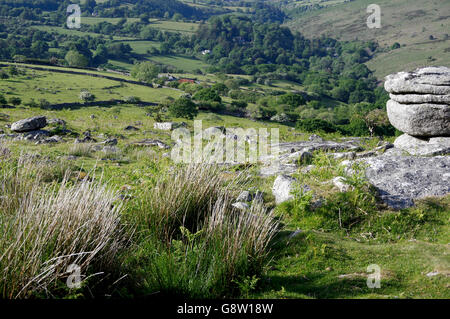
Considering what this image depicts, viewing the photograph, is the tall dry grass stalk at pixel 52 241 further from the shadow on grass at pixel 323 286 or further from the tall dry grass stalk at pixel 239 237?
the shadow on grass at pixel 323 286

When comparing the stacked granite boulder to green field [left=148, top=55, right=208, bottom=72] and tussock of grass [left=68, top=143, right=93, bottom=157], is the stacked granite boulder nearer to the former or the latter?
tussock of grass [left=68, top=143, right=93, bottom=157]

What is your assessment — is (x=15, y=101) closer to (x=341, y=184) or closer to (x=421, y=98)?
(x=421, y=98)

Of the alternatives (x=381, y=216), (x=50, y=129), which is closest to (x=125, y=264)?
(x=381, y=216)

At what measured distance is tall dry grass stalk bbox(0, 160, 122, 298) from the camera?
4102 millimetres

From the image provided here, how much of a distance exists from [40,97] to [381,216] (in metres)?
68.6

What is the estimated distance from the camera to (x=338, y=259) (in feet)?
20.6

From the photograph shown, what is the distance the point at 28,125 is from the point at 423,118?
20430 millimetres

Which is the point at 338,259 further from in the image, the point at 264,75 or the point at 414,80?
the point at 264,75

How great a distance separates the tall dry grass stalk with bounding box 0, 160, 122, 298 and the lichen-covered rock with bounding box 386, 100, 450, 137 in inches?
560

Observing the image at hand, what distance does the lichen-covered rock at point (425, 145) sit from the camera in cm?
1270

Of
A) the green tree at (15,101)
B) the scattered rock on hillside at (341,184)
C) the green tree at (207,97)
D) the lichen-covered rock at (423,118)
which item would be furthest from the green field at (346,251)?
the green tree at (207,97)

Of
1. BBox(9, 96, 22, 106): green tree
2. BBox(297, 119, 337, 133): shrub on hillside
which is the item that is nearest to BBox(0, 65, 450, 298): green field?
BBox(297, 119, 337, 133): shrub on hillside

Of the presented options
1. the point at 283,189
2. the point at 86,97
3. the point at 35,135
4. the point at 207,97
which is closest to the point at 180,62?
the point at 207,97
